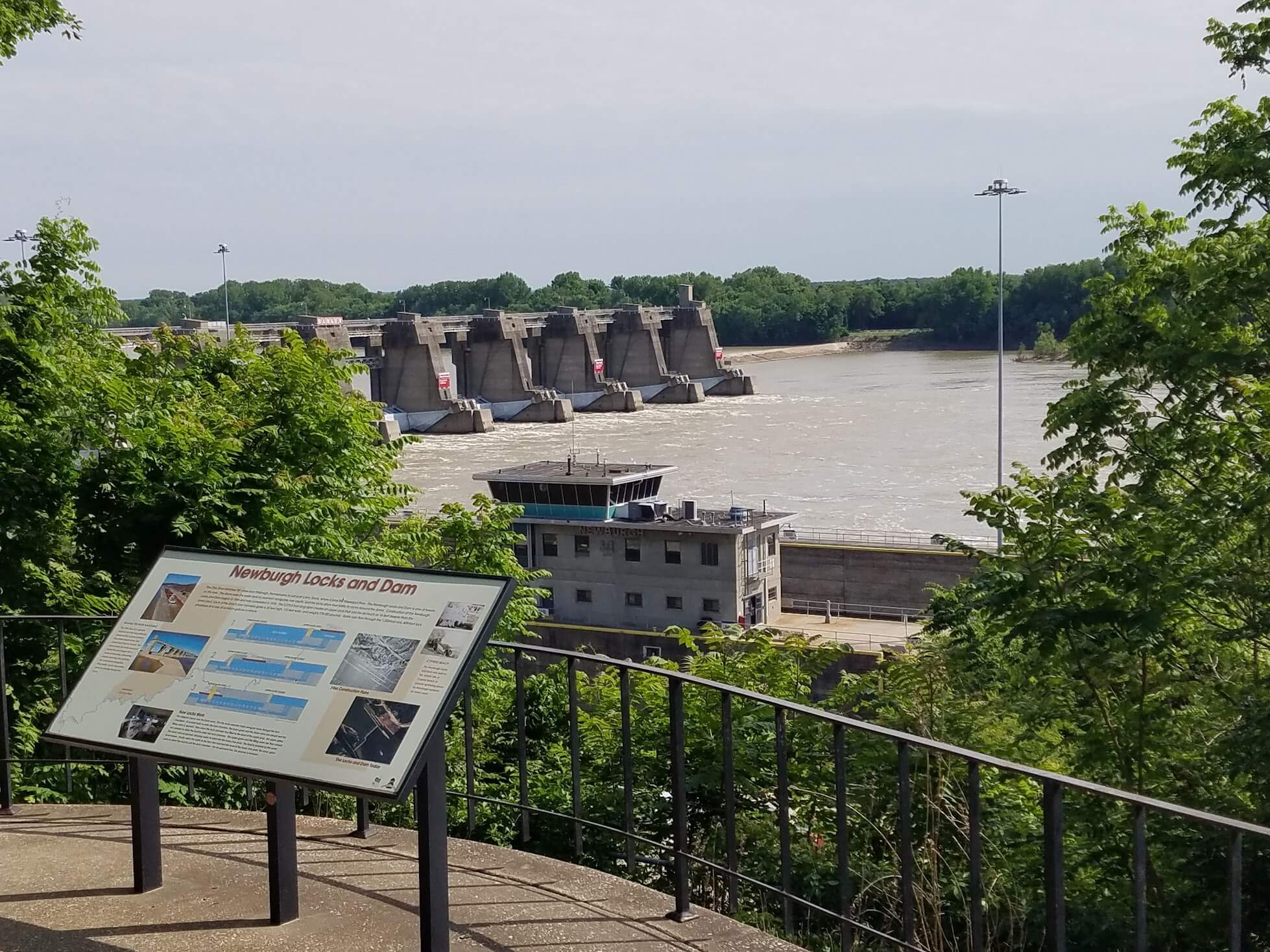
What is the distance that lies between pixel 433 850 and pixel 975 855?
4.87 feet

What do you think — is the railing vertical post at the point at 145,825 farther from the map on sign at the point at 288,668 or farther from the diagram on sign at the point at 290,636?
the diagram on sign at the point at 290,636

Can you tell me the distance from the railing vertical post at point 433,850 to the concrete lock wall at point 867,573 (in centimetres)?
3931

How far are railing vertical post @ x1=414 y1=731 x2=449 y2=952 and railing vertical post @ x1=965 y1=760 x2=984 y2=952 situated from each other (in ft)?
4.68

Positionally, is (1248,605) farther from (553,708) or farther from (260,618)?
(260,618)

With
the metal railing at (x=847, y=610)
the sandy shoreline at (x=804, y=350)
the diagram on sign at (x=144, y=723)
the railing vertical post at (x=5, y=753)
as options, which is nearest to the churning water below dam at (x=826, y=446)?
the metal railing at (x=847, y=610)

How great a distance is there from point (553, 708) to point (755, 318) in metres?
157

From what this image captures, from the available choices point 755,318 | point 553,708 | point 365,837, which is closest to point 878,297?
point 755,318

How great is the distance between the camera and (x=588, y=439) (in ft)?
263

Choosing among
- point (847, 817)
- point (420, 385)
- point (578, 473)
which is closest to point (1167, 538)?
point (847, 817)

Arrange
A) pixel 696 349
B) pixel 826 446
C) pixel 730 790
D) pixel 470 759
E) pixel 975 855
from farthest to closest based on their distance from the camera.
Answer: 1. pixel 696 349
2. pixel 826 446
3. pixel 470 759
4. pixel 730 790
5. pixel 975 855

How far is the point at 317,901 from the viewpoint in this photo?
458 cm

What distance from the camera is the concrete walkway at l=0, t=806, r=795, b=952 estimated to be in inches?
168

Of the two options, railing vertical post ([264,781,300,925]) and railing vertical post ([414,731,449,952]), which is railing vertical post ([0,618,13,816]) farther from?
railing vertical post ([414,731,449,952])

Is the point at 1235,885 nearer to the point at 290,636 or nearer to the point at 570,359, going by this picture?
the point at 290,636
